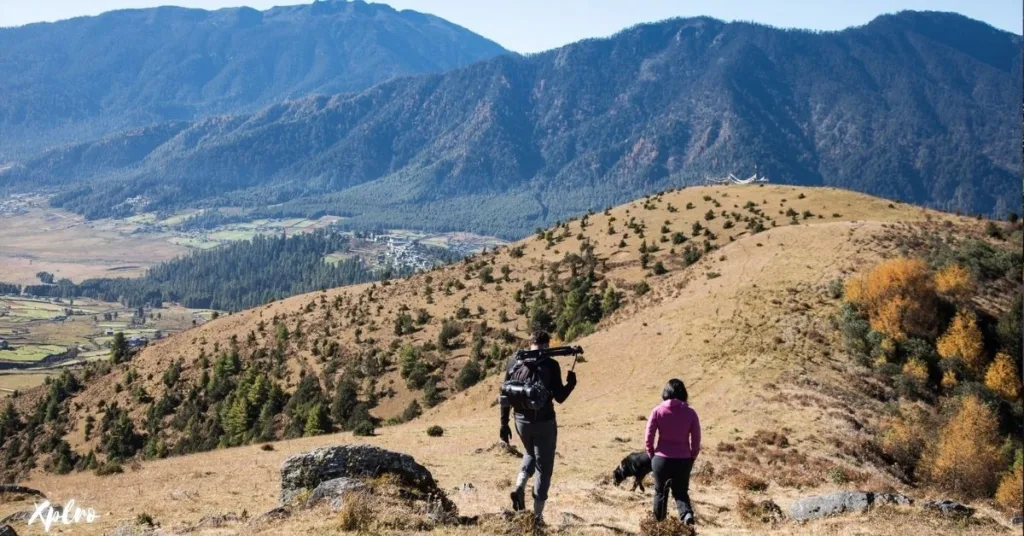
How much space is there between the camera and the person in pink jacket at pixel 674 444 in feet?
40.2

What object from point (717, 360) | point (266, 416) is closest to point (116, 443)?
point (266, 416)

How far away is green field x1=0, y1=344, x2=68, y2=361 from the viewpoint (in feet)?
424

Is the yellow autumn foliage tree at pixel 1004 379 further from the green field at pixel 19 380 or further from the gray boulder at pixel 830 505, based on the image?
the green field at pixel 19 380

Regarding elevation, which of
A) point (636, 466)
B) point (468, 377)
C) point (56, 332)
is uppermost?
point (636, 466)

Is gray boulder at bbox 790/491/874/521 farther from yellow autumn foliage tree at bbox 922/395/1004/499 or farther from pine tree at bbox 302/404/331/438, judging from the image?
pine tree at bbox 302/404/331/438

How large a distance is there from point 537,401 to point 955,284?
130ft

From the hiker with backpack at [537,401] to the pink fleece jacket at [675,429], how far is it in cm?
179

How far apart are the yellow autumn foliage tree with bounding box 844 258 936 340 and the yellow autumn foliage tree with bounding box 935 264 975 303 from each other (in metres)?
0.89

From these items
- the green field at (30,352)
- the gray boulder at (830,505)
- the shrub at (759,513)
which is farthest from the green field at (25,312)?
the gray boulder at (830,505)

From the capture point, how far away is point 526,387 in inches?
460

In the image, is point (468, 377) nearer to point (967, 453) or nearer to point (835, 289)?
point (835, 289)

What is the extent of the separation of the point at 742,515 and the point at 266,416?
1733 inches

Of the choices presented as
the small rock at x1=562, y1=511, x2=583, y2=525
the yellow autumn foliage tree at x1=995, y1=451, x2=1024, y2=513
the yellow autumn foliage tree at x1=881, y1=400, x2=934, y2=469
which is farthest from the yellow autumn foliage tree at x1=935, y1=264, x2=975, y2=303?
the small rock at x1=562, y1=511, x2=583, y2=525

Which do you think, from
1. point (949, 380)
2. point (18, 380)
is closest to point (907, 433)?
point (949, 380)
